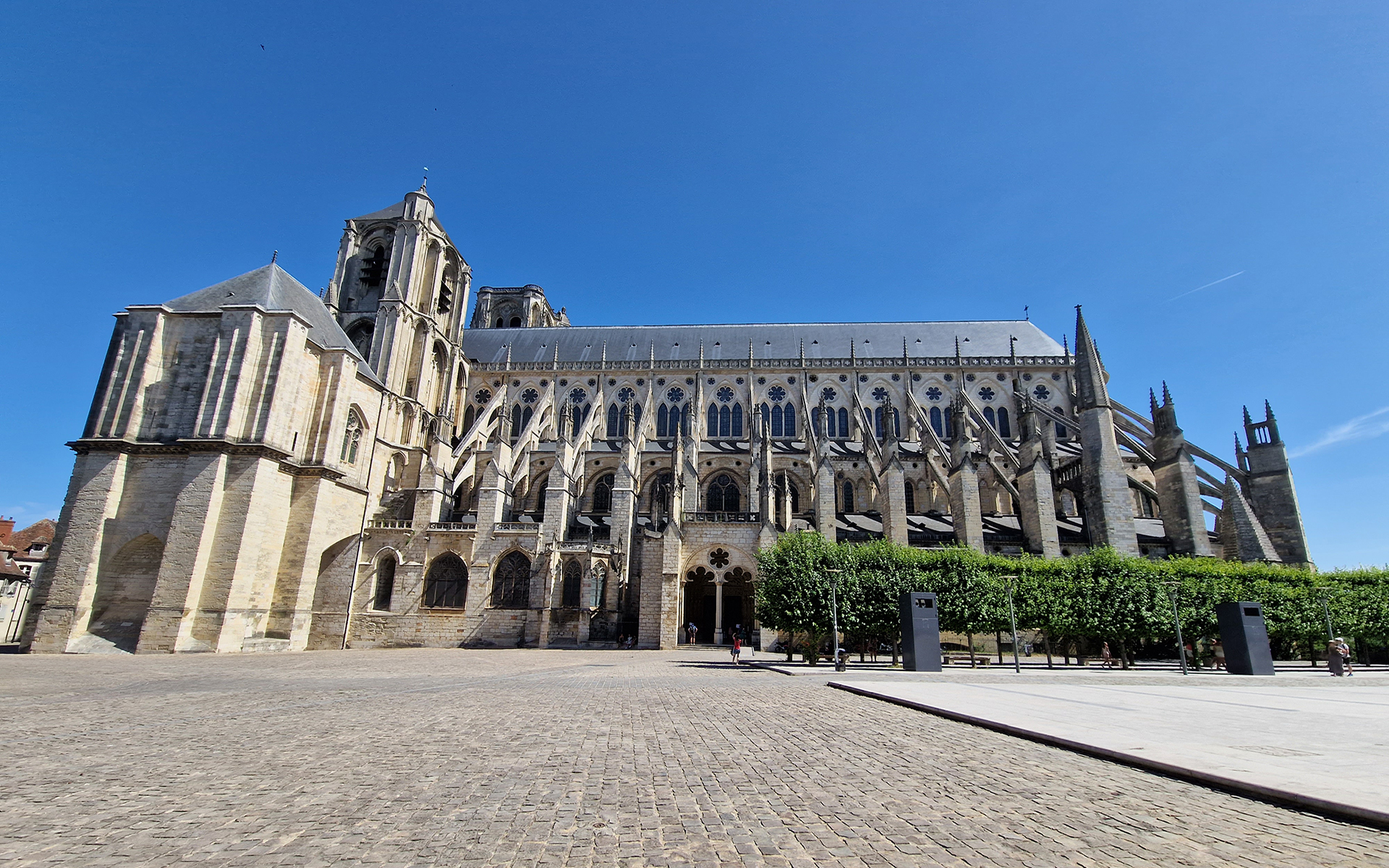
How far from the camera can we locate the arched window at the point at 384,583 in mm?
29844

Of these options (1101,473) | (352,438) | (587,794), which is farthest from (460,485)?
(587,794)

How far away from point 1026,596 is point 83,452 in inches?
1425

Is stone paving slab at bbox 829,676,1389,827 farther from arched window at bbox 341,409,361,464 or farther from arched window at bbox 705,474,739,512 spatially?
arched window at bbox 341,409,361,464

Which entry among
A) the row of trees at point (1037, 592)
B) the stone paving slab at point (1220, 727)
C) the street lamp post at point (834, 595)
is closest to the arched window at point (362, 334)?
the row of trees at point (1037, 592)

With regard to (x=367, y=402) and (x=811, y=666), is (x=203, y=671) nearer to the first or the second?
(x=811, y=666)

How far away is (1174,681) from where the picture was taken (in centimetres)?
1564

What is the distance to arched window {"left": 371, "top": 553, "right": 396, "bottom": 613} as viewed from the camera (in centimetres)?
2984

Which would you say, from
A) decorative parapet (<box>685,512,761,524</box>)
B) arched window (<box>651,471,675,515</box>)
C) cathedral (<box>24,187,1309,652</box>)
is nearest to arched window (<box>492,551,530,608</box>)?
cathedral (<box>24,187,1309,652</box>)

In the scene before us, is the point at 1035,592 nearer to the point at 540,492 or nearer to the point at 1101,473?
the point at 1101,473

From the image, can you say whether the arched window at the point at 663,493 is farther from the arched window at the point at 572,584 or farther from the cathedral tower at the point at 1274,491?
the cathedral tower at the point at 1274,491

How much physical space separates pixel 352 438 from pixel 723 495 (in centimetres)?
2063

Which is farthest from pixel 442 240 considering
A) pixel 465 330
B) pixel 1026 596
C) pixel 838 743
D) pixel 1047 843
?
pixel 1047 843

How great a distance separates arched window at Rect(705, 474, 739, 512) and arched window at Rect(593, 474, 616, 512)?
607cm

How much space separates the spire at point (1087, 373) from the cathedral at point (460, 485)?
10 cm
